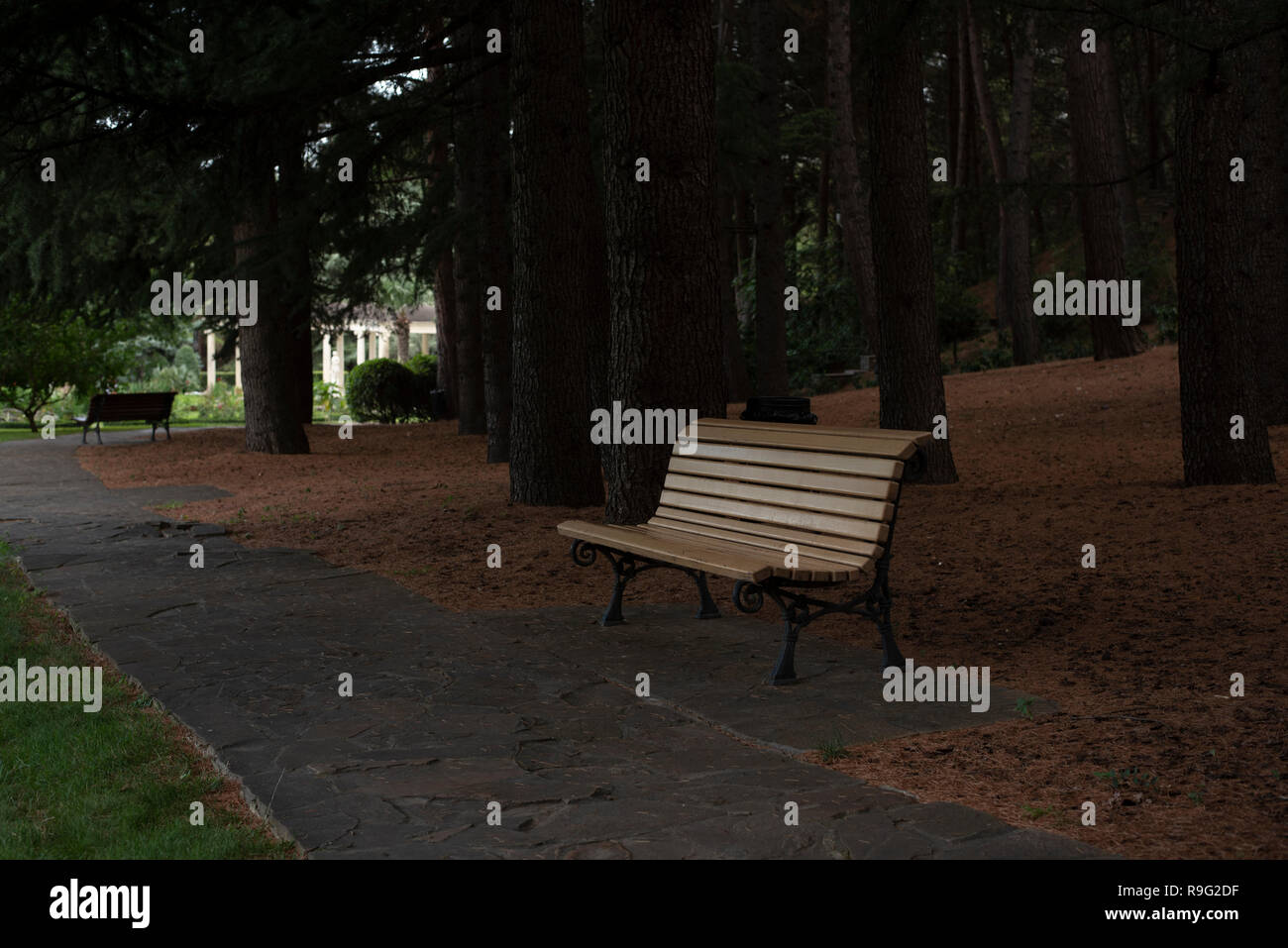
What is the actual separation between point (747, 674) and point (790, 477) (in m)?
1.12

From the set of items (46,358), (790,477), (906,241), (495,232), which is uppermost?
(495,232)

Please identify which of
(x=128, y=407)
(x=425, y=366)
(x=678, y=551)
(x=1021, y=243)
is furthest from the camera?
(x=425, y=366)

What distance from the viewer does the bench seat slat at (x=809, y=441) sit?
584 cm

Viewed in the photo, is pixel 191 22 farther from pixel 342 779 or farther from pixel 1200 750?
pixel 1200 750

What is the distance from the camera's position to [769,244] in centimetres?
1894

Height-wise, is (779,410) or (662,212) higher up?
(662,212)

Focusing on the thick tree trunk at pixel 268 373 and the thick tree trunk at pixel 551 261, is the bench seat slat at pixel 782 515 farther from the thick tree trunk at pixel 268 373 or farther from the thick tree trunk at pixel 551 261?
the thick tree trunk at pixel 268 373

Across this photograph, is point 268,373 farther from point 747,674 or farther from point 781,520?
point 747,674

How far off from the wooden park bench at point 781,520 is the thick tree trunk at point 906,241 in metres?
4.38

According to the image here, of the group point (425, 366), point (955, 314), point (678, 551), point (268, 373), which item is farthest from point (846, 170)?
point (678, 551)

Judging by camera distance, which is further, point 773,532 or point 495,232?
point 495,232

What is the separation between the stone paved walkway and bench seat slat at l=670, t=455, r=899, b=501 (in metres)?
0.84

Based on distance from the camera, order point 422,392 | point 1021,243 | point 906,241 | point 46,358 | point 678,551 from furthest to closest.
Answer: point 422,392 → point 46,358 → point 1021,243 → point 906,241 → point 678,551

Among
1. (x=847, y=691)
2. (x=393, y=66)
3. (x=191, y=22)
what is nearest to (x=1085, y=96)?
(x=393, y=66)
